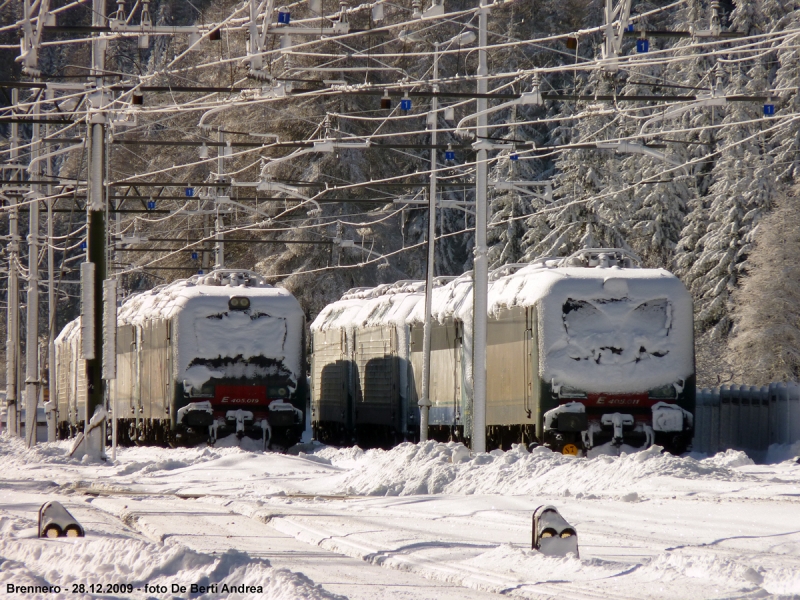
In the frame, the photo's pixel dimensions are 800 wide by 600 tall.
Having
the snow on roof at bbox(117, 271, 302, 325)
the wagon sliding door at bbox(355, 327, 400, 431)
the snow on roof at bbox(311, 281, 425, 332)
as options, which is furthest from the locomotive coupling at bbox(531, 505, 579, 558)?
the wagon sliding door at bbox(355, 327, 400, 431)

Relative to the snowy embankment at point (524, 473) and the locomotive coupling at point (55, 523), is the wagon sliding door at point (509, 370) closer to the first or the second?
the snowy embankment at point (524, 473)

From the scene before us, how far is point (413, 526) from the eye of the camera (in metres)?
13.6

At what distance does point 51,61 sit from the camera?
9944cm

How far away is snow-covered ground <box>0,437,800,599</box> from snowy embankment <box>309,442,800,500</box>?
0.03m

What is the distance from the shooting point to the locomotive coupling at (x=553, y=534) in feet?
34.7

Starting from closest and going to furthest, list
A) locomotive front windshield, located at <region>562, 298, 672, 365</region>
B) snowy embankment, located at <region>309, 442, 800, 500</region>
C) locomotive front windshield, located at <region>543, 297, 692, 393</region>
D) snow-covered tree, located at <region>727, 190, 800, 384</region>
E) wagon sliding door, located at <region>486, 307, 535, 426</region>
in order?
snowy embankment, located at <region>309, 442, 800, 500</region> → locomotive front windshield, located at <region>543, 297, 692, 393</region> → locomotive front windshield, located at <region>562, 298, 672, 365</region> → wagon sliding door, located at <region>486, 307, 535, 426</region> → snow-covered tree, located at <region>727, 190, 800, 384</region>

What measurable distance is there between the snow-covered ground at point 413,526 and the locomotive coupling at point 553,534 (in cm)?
21

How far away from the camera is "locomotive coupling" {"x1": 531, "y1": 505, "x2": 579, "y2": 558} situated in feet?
34.7

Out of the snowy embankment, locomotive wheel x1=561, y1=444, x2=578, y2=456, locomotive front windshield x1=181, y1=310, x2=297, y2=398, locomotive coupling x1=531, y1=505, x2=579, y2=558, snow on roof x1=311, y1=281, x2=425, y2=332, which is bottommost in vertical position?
locomotive wheel x1=561, y1=444, x2=578, y2=456

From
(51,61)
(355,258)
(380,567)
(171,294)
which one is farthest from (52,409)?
(51,61)

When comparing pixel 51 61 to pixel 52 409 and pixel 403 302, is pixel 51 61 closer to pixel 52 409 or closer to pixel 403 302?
pixel 52 409

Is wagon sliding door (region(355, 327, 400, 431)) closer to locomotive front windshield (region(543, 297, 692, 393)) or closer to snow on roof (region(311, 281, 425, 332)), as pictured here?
snow on roof (region(311, 281, 425, 332))

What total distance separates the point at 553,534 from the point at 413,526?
312 cm

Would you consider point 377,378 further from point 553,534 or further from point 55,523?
point 553,534
